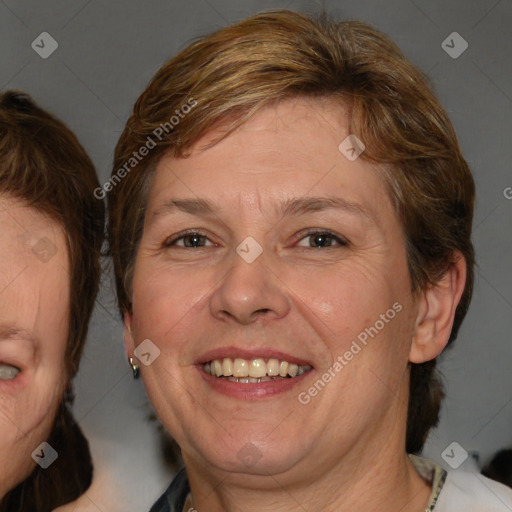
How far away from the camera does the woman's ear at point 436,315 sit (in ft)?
6.14

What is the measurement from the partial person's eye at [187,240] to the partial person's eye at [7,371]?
490 mm

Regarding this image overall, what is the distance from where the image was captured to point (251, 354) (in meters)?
1.72

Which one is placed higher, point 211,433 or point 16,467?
point 211,433

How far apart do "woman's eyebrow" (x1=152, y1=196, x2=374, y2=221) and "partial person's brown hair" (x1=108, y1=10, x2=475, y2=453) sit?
0.09 metres

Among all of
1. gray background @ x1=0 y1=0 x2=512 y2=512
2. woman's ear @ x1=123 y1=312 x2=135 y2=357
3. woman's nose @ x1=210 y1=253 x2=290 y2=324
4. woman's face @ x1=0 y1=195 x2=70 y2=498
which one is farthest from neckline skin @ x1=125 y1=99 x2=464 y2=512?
gray background @ x1=0 y1=0 x2=512 y2=512

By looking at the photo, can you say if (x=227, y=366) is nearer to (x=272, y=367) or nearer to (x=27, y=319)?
(x=272, y=367)

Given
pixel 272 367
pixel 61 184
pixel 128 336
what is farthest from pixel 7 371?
pixel 272 367

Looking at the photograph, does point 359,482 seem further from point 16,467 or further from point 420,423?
point 16,467

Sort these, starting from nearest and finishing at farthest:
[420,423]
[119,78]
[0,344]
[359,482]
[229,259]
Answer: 1. [229,259]
2. [359,482]
3. [0,344]
4. [420,423]
5. [119,78]

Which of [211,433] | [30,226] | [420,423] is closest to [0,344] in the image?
[30,226]

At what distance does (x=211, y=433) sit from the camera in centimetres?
173

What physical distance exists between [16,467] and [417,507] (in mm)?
890

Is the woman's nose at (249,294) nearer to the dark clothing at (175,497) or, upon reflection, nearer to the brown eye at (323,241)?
the brown eye at (323,241)

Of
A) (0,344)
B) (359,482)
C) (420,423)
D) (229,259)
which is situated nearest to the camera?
(229,259)
